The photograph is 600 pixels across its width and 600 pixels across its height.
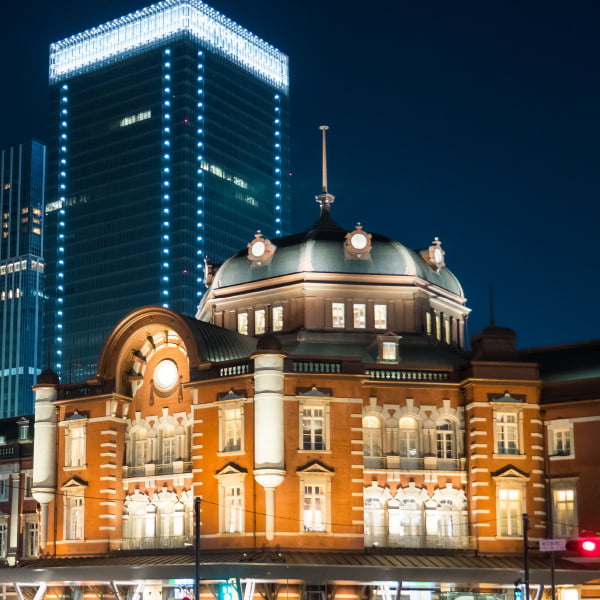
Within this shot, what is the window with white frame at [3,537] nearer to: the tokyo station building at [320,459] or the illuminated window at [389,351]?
the tokyo station building at [320,459]

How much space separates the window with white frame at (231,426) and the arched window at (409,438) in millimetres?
8478

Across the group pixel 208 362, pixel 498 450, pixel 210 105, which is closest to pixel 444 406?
pixel 498 450

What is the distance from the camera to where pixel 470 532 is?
219ft

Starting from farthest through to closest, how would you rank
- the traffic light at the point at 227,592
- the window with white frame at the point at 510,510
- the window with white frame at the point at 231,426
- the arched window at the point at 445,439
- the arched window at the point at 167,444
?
the arched window at the point at 167,444, the arched window at the point at 445,439, the window with white frame at the point at 231,426, the window with white frame at the point at 510,510, the traffic light at the point at 227,592

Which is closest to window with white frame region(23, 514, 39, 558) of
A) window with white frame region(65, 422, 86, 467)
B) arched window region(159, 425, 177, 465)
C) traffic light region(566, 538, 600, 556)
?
window with white frame region(65, 422, 86, 467)

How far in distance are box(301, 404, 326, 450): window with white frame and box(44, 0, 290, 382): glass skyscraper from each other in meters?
106

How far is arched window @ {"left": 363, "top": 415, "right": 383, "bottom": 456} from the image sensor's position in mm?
67488

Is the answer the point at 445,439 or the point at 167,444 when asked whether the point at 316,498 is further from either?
the point at 167,444

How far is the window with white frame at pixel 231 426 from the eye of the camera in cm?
6650

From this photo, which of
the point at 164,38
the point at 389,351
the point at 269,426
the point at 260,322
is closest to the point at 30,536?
the point at 260,322

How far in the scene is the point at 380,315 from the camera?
247 feet

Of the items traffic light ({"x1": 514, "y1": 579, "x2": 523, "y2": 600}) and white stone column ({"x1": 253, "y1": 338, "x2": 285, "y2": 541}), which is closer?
traffic light ({"x1": 514, "y1": 579, "x2": 523, "y2": 600})

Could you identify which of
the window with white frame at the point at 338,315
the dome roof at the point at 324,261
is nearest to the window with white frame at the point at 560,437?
the dome roof at the point at 324,261

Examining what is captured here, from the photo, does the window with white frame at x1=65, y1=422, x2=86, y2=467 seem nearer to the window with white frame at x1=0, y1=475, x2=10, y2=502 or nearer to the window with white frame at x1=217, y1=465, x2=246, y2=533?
the window with white frame at x1=217, y1=465, x2=246, y2=533
